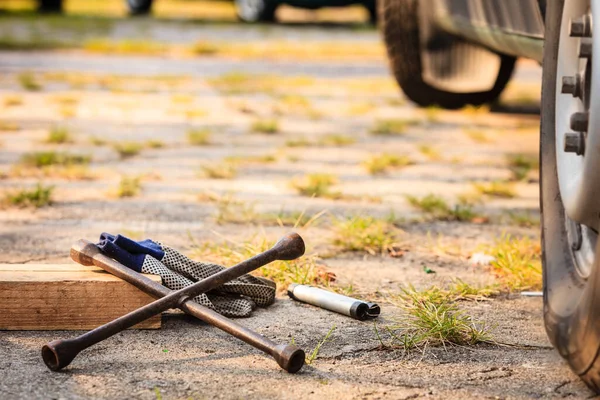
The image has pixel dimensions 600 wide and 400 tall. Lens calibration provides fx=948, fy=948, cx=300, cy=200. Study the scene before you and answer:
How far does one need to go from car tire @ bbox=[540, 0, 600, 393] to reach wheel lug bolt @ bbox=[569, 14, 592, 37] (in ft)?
0.65

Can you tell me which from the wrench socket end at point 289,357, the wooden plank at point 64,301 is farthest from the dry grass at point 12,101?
the wrench socket end at point 289,357

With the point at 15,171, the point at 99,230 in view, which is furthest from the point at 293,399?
the point at 15,171

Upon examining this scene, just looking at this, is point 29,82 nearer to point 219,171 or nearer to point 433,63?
point 433,63

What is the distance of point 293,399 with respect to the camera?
1672 mm

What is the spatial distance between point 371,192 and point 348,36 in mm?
6466

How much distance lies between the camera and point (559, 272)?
1.90 metres

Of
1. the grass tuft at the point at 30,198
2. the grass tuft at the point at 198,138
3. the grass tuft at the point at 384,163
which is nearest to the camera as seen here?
the grass tuft at the point at 30,198

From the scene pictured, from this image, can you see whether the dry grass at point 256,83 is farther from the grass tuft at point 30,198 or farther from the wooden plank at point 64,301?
the wooden plank at point 64,301

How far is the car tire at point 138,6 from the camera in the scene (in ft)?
39.0

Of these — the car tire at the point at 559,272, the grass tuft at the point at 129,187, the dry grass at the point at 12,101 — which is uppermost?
the car tire at the point at 559,272

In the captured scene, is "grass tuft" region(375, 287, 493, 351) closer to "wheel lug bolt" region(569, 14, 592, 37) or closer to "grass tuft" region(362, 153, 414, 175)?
"wheel lug bolt" region(569, 14, 592, 37)

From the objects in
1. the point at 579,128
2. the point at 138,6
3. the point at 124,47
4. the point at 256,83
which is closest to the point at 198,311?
the point at 579,128

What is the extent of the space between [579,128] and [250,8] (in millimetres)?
9180

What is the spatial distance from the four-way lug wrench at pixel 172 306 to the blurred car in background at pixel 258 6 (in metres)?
7.96
